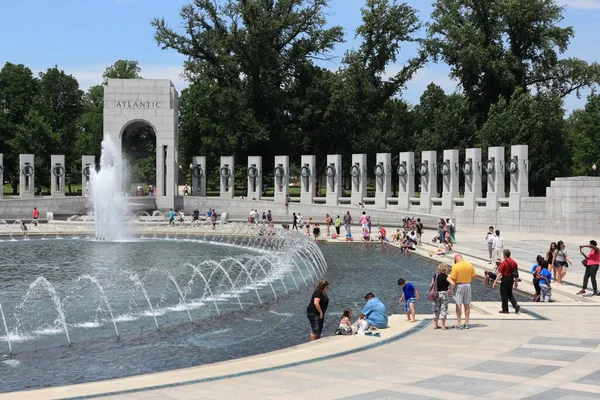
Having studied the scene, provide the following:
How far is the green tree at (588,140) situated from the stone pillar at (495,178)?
126 feet

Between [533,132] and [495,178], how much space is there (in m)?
18.7

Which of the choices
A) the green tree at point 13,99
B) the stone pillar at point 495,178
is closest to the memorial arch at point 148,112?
the green tree at point 13,99

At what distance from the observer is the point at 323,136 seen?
70875 millimetres

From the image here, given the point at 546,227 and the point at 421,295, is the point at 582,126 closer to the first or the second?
the point at 546,227

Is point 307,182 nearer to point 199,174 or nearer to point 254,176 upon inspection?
point 254,176

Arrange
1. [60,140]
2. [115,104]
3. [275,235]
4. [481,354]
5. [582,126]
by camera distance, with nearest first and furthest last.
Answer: [481,354] → [275,235] → [115,104] → [60,140] → [582,126]

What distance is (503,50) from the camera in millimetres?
67875

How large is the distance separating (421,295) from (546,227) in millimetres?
24385

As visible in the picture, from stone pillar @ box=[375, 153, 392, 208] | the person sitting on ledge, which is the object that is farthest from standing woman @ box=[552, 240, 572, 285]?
stone pillar @ box=[375, 153, 392, 208]

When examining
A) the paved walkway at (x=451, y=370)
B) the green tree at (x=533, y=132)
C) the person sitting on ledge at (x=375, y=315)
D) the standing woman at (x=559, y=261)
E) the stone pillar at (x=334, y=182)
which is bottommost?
the paved walkway at (x=451, y=370)

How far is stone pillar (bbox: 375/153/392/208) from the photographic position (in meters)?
52.8

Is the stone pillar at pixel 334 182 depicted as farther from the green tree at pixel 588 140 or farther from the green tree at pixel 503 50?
the green tree at pixel 588 140

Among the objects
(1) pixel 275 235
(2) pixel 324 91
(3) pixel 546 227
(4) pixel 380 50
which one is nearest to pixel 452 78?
(4) pixel 380 50

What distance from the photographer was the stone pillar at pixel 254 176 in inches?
2247
